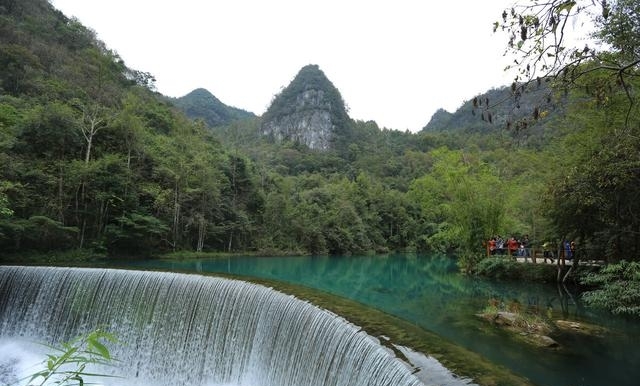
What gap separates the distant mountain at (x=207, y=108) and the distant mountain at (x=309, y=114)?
480 inches

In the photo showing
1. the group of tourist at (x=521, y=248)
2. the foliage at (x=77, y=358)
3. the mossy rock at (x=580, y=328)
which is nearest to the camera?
the foliage at (x=77, y=358)

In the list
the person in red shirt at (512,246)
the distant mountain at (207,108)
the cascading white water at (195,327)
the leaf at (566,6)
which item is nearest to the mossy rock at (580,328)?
the cascading white water at (195,327)

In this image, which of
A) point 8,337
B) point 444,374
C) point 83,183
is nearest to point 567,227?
point 444,374

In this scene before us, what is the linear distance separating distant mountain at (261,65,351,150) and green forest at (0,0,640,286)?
5297cm

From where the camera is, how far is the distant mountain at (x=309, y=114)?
336 ft

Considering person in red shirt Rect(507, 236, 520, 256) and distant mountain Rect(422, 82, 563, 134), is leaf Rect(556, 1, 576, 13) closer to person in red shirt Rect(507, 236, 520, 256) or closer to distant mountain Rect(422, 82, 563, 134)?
distant mountain Rect(422, 82, 563, 134)

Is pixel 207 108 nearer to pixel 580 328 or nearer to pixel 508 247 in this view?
pixel 508 247

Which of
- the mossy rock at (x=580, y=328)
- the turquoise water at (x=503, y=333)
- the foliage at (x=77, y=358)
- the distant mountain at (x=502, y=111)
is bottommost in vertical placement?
the turquoise water at (x=503, y=333)

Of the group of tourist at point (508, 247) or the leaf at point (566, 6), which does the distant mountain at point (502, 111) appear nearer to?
the leaf at point (566, 6)

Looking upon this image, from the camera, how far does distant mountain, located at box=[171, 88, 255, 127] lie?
328 feet

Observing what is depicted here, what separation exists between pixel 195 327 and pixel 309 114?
9926 cm

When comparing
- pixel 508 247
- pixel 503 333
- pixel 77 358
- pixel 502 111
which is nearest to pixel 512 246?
pixel 508 247

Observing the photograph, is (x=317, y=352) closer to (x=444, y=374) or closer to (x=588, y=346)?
(x=444, y=374)

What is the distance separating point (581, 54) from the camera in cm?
350
